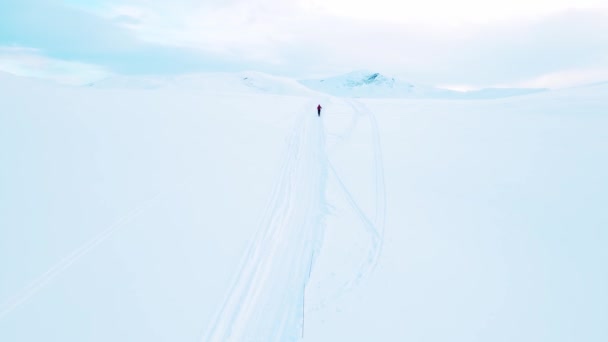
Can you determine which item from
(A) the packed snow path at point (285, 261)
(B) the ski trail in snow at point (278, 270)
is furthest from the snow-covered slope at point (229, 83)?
(B) the ski trail in snow at point (278, 270)

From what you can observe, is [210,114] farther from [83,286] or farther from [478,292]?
[478,292]

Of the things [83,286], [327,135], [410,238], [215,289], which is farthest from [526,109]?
[83,286]

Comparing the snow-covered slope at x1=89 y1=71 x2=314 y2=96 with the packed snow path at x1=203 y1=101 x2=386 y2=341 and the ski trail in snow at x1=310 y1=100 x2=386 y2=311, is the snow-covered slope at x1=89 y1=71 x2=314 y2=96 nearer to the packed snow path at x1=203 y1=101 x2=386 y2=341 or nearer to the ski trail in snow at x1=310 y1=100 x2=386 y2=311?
the ski trail in snow at x1=310 y1=100 x2=386 y2=311

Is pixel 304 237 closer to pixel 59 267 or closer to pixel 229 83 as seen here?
pixel 59 267

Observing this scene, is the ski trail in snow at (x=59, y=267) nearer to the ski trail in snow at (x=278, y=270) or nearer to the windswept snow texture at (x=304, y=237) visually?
the windswept snow texture at (x=304, y=237)

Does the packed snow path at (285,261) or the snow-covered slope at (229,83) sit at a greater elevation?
the snow-covered slope at (229,83)

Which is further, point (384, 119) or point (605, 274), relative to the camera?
point (384, 119)
